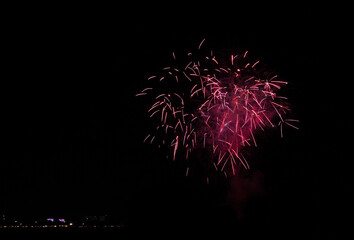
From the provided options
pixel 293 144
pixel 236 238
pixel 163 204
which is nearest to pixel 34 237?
pixel 163 204

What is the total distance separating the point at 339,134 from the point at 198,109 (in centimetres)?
671

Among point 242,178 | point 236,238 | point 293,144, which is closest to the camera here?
point 236,238

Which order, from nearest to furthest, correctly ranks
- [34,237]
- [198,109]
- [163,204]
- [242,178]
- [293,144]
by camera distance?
1. [163,204]
2. [198,109]
3. [34,237]
4. [242,178]
5. [293,144]

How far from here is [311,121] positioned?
1462cm

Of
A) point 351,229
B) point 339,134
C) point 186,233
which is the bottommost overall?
point 351,229

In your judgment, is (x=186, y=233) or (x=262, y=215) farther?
(x=262, y=215)

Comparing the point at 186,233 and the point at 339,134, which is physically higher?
the point at 339,134

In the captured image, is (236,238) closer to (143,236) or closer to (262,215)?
(143,236)

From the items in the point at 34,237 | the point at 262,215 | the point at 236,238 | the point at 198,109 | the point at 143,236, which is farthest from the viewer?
the point at 262,215

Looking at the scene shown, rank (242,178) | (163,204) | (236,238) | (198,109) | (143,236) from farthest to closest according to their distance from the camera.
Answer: (242,178)
(198,109)
(163,204)
(236,238)
(143,236)

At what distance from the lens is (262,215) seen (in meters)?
12.4

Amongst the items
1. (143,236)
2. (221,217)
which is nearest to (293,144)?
(221,217)

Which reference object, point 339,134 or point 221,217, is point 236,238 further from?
point 339,134

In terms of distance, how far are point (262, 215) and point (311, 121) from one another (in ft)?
13.1
